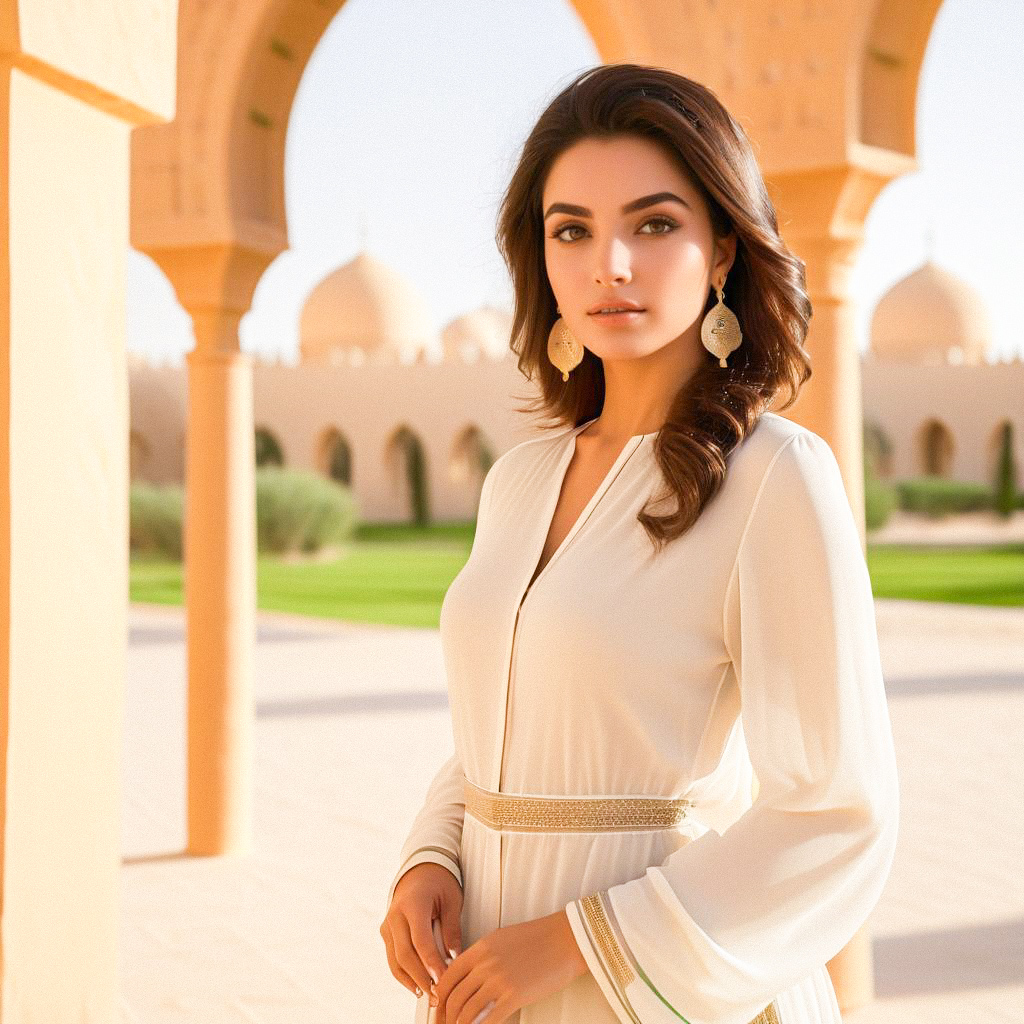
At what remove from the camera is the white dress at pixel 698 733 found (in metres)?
1.43

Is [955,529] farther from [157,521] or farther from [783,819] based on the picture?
[783,819]

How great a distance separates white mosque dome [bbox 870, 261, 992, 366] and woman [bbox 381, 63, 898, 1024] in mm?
26504

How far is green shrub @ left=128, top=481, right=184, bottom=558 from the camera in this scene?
59.6 ft

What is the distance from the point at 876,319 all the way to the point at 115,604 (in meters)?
27.8

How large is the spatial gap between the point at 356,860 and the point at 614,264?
3.89 meters

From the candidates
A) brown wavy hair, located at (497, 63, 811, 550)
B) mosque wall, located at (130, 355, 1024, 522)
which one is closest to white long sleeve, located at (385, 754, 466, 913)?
brown wavy hair, located at (497, 63, 811, 550)

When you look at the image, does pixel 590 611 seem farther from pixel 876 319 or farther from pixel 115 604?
pixel 876 319

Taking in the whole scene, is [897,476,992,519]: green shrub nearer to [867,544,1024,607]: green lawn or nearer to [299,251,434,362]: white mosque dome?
[867,544,1024,607]: green lawn

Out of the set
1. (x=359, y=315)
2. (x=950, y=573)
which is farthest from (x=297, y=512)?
(x=359, y=315)

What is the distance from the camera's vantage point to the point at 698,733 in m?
1.55

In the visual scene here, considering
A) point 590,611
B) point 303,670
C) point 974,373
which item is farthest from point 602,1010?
point 974,373

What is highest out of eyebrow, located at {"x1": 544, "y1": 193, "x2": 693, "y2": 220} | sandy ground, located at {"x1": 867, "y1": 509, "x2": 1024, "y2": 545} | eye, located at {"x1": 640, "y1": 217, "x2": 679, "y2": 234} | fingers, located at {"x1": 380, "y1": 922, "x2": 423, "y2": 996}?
eyebrow, located at {"x1": 544, "y1": 193, "x2": 693, "y2": 220}

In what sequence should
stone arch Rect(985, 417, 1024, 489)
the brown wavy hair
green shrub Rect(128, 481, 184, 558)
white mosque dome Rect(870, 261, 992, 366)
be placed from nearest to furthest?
the brown wavy hair, green shrub Rect(128, 481, 184, 558), stone arch Rect(985, 417, 1024, 489), white mosque dome Rect(870, 261, 992, 366)

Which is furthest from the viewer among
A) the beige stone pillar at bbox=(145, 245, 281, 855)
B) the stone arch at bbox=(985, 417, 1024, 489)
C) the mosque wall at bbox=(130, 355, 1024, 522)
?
→ the mosque wall at bbox=(130, 355, 1024, 522)
